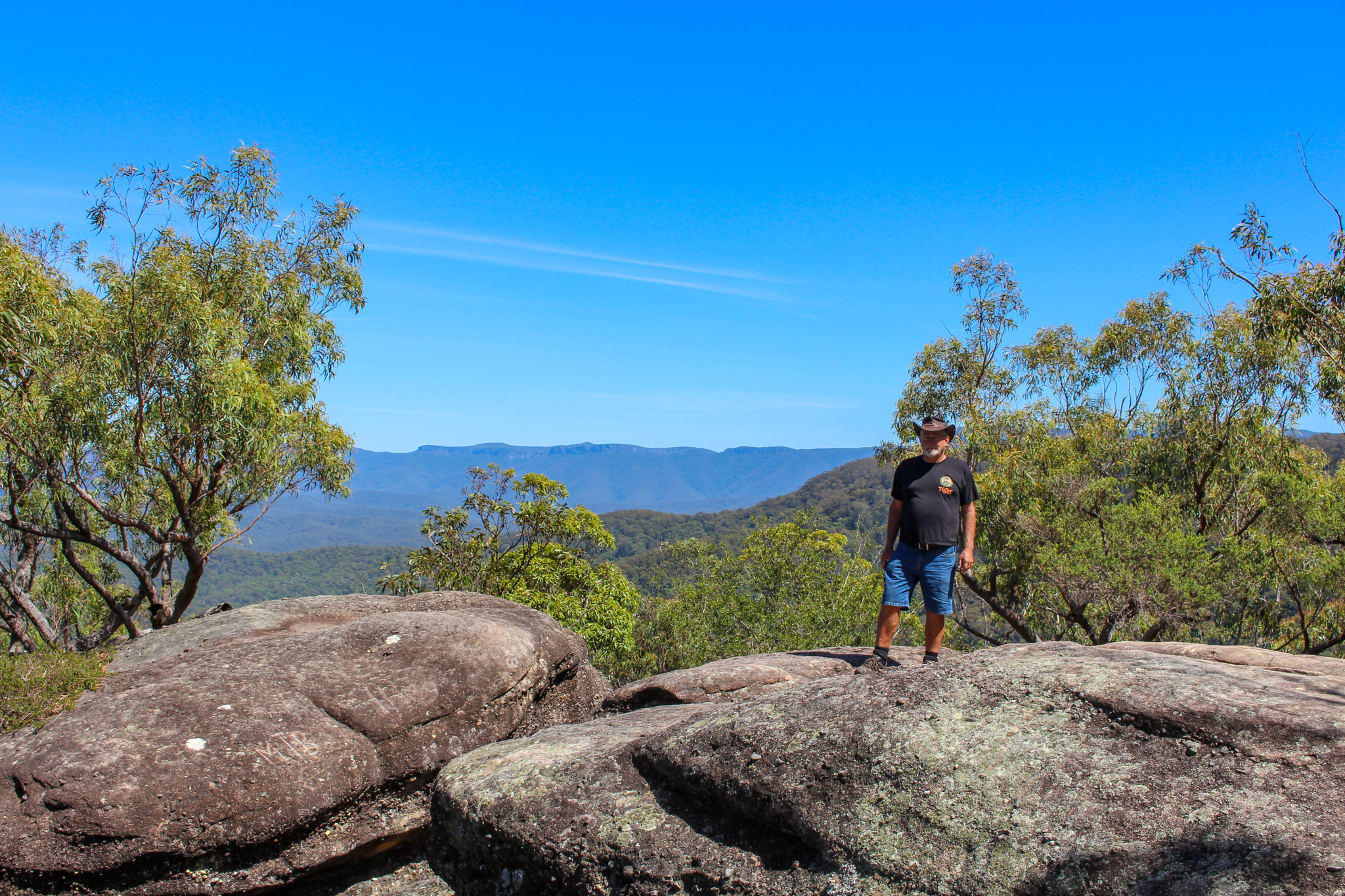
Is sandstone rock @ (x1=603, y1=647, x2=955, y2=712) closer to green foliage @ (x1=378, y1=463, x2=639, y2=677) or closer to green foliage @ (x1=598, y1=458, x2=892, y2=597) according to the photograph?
green foliage @ (x1=378, y1=463, x2=639, y2=677)

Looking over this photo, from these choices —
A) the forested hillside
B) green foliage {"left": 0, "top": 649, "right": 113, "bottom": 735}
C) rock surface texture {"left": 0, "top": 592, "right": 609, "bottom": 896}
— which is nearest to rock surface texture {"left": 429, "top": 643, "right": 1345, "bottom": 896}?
rock surface texture {"left": 0, "top": 592, "right": 609, "bottom": 896}

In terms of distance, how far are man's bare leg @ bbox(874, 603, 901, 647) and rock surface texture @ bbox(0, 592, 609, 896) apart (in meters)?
3.39

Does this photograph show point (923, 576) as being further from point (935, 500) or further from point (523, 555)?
point (523, 555)

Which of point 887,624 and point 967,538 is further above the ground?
point 967,538

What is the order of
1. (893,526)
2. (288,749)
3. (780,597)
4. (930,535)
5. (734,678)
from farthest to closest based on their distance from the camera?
(780,597) < (734,678) < (893,526) < (930,535) < (288,749)

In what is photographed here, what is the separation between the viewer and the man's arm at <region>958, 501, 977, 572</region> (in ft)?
23.9

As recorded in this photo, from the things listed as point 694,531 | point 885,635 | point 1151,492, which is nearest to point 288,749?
point 885,635

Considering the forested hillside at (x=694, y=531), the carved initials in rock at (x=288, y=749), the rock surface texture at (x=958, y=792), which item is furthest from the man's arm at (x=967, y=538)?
the forested hillside at (x=694, y=531)

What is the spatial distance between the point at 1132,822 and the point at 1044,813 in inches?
14.2

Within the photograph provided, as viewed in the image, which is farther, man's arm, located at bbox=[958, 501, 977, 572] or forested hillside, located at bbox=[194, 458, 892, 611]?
forested hillside, located at bbox=[194, 458, 892, 611]

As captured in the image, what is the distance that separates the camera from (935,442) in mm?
7516

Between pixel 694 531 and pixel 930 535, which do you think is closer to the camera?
pixel 930 535

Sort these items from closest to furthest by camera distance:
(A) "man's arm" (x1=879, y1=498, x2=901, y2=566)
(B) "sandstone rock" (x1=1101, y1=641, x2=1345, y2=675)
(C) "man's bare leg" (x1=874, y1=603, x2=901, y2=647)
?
1. (B) "sandstone rock" (x1=1101, y1=641, x2=1345, y2=675)
2. (C) "man's bare leg" (x1=874, y1=603, x2=901, y2=647)
3. (A) "man's arm" (x1=879, y1=498, x2=901, y2=566)

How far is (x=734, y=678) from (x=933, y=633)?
2137mm
